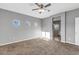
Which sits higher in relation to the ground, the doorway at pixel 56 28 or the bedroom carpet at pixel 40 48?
the doorway at pixel 56 28

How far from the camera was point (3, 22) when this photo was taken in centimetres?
285

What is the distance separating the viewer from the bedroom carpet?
5.20 ft

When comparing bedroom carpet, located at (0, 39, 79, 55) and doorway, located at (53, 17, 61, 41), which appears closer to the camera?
bedroom carpet, located at (0, 39, 79, 55)

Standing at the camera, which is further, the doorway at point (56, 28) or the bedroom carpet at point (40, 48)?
the doorway at point (56, 28)

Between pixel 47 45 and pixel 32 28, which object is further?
pixel 32 28

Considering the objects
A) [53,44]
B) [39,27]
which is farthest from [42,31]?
[53,44]

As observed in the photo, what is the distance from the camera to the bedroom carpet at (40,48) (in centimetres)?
158

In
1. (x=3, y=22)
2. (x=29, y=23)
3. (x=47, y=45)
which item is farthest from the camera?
(x=3, y=22)

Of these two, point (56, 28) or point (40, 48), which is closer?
point (40, 48)

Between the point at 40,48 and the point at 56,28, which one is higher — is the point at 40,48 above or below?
below

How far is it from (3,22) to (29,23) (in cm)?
132

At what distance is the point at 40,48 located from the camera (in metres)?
1.75

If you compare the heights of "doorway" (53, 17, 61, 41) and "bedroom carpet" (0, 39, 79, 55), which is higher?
"doorway" (53, 17, 61, 41)
